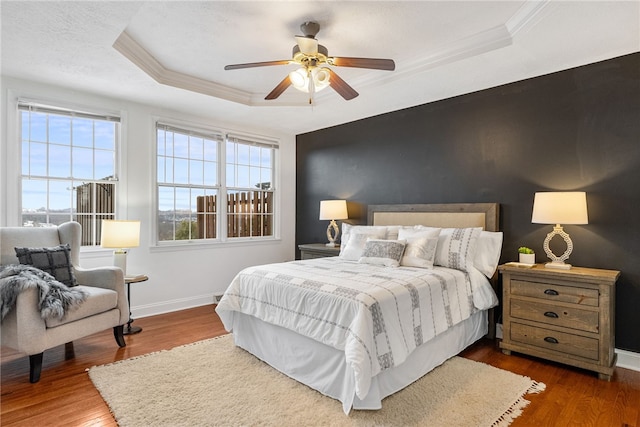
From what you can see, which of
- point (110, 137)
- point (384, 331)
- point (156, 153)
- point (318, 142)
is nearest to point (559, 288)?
point (384, 331)

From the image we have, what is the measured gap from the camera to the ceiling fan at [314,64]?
240cm

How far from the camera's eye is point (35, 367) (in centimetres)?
246

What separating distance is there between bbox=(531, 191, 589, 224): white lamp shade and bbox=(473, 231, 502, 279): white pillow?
0.52 meters

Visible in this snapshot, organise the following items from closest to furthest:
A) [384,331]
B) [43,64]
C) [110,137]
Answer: [384,331], [43,64], [110,137]

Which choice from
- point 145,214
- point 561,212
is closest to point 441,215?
point 561,212

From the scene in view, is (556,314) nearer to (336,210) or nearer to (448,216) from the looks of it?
(448,216)

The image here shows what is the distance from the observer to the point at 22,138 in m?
3.40

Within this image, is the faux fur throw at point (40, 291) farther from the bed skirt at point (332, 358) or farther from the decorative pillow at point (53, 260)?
the bed skirt at point (332, 358)

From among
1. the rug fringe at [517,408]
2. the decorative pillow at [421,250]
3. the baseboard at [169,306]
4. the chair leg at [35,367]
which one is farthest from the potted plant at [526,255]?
the chair leg at [35,367]

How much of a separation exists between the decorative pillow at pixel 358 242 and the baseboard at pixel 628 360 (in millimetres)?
2166

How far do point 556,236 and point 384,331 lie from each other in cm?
211

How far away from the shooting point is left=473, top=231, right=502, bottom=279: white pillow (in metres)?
3.29

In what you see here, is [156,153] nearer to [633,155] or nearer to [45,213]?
[45,213]

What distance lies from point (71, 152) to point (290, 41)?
105 inches
